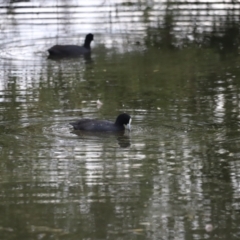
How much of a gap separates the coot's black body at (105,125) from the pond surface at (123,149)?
6.4 inches

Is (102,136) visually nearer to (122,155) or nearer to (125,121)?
(125,121)

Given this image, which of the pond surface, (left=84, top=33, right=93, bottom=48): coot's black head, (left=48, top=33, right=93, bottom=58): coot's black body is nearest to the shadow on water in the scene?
the pond surface

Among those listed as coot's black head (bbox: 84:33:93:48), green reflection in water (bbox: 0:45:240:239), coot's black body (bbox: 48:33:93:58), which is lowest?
green reflection in water (bbox: 0:45:240:239)

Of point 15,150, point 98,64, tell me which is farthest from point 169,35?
point 15,150

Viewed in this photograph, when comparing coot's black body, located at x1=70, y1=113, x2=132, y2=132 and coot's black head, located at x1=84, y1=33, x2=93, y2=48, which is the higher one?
coot's black head, located at x1=84, y1=33, x2=93, y2=48

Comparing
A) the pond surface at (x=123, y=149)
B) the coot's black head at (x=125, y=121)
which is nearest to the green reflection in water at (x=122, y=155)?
the pond surface at (x=123, y=149)

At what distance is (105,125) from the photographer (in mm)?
13727

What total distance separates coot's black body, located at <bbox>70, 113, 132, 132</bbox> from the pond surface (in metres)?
0.16

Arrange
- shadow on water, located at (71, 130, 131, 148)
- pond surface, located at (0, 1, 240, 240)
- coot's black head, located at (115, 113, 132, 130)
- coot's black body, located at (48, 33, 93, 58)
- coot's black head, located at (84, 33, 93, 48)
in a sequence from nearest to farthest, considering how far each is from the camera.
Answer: pond surface, located at (0, 1, 240, 240) < shadow on water, located at (71, 130, 131, 148) < coot's black head, located at (115, 113, 132, 130) < coot's black body, located at (48, 33, 93, 58) < coot's black head, located at (84, 33, 93, 48)

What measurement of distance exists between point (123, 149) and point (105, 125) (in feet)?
4.26

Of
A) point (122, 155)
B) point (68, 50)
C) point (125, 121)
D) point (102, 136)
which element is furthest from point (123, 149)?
point (68, 50)

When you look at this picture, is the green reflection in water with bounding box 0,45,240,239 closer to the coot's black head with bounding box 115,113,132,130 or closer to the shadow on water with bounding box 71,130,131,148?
the shadow on water with bounding box 71,130,131,148

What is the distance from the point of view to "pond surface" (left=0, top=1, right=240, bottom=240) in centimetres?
920

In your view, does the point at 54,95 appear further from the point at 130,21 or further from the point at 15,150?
the point at 130,21
